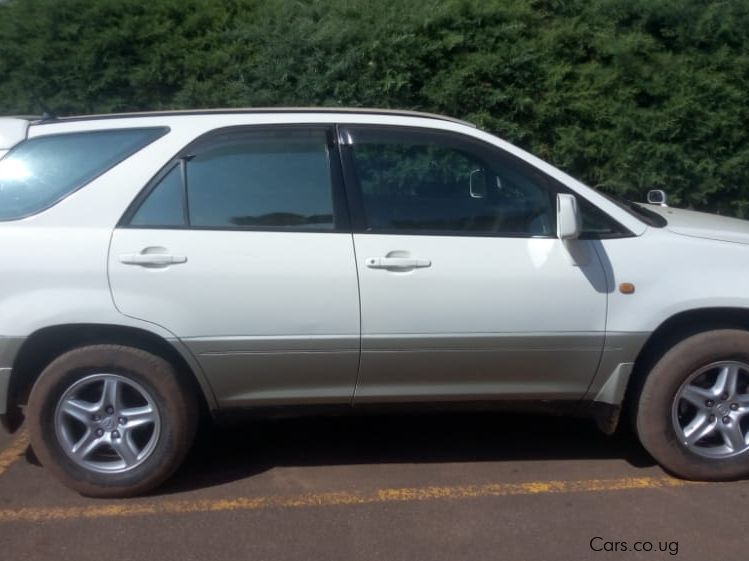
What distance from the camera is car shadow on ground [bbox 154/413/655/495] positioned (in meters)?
4.90

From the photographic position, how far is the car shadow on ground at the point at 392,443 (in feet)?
16.1

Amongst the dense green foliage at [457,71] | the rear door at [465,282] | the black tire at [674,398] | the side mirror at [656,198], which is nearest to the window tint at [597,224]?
the rear door at [465,282]

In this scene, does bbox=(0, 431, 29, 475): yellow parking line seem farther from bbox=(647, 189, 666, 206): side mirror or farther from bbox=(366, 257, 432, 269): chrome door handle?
bbox=(647, 189, 666, 206): side mirror

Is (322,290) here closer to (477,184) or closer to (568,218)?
(477,184)

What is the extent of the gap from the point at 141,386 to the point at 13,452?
1.25m

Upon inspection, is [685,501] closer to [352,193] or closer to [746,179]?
[352,193]

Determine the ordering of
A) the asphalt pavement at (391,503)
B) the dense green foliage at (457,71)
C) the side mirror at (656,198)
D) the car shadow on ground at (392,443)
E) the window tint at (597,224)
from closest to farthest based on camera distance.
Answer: the asphalt pavement at (391,503) < the window tint at (597,224) < the car shadow on ground at (392,443) < the side mirror at (656,198) < the dense green foliage at (457,71)

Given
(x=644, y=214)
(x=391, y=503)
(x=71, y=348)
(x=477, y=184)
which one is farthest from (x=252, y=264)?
(x=644, y=214)

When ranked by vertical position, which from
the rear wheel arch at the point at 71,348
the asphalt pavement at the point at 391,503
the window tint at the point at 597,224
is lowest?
the asphalt pavement at the point at 391,503

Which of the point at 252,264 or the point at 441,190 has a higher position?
the point at 441,190

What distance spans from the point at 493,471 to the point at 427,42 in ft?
13.8

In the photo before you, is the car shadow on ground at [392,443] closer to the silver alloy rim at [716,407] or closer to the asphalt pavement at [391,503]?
the asphalt pavement at [391,503]

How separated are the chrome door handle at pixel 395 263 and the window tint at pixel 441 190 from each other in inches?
6.6

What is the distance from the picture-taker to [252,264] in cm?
424
